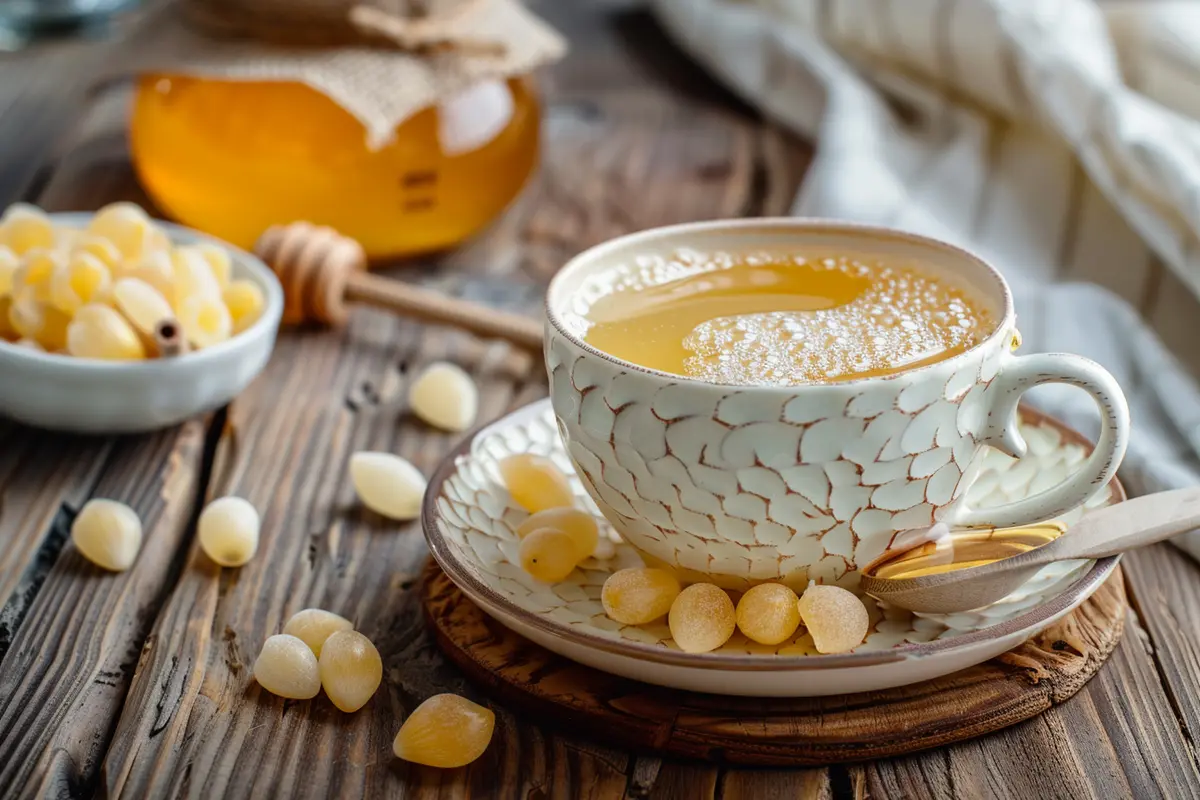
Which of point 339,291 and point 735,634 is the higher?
point 735,634

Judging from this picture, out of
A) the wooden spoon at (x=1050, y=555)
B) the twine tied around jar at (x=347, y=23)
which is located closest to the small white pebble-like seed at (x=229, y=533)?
the wooden spoon at (x=1050, y=555)

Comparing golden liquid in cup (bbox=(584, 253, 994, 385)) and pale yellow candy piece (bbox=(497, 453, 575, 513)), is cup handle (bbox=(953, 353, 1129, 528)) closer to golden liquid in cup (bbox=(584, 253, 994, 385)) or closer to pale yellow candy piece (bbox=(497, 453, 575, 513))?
golden liquid in cup (bbox=(584, 253, 994, 385))

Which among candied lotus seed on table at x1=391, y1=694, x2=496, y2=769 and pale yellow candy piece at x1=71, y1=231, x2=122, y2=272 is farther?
pale yellow candy piece at x1=71, y1=231, x2=122, y2=272

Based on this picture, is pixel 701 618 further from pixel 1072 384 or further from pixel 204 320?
pixel 204 320

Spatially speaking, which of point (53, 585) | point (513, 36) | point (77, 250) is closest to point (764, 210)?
point (513, 36)

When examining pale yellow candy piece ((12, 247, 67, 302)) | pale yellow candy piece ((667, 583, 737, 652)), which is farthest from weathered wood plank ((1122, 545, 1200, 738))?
pale yellow candy piece ((12, 247, 67, 302))

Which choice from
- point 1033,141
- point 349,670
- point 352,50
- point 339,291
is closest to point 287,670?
point 349,670

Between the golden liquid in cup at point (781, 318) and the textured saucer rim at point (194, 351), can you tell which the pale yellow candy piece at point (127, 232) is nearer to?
the textured saucer rim at point (194, 351)
